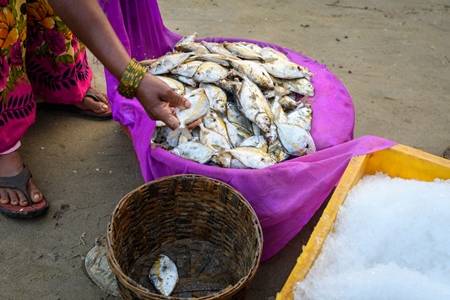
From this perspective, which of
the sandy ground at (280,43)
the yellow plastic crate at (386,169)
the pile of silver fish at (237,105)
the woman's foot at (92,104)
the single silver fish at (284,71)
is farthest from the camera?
the woman's foot at (92,104)

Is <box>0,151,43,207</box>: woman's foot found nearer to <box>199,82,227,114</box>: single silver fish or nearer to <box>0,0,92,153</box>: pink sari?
<box>0,0,92,153</box>: pink sari

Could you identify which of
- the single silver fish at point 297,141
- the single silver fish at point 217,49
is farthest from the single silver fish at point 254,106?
the single silver fish at point 217,49

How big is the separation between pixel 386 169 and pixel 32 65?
1.98m

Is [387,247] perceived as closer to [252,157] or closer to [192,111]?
[252,157]

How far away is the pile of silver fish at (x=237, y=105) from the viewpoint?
5.90 ft

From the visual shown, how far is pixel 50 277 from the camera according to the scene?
184 centimetres

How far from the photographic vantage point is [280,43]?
3.78m

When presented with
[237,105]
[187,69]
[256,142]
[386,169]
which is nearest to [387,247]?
[386,169]

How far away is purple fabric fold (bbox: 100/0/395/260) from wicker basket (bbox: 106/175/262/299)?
3.8 inches

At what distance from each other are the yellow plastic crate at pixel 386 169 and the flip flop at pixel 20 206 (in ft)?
4.64

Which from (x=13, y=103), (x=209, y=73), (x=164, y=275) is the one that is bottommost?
(x=164, y=275)

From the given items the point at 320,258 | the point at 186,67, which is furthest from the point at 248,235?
the point at 186,67

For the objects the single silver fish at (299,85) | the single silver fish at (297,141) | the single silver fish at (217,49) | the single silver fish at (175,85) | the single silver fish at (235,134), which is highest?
the single silver fish at (217,49)

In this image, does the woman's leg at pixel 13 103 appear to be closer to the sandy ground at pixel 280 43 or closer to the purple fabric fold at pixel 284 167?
the sandy ground at pixel 280 43
